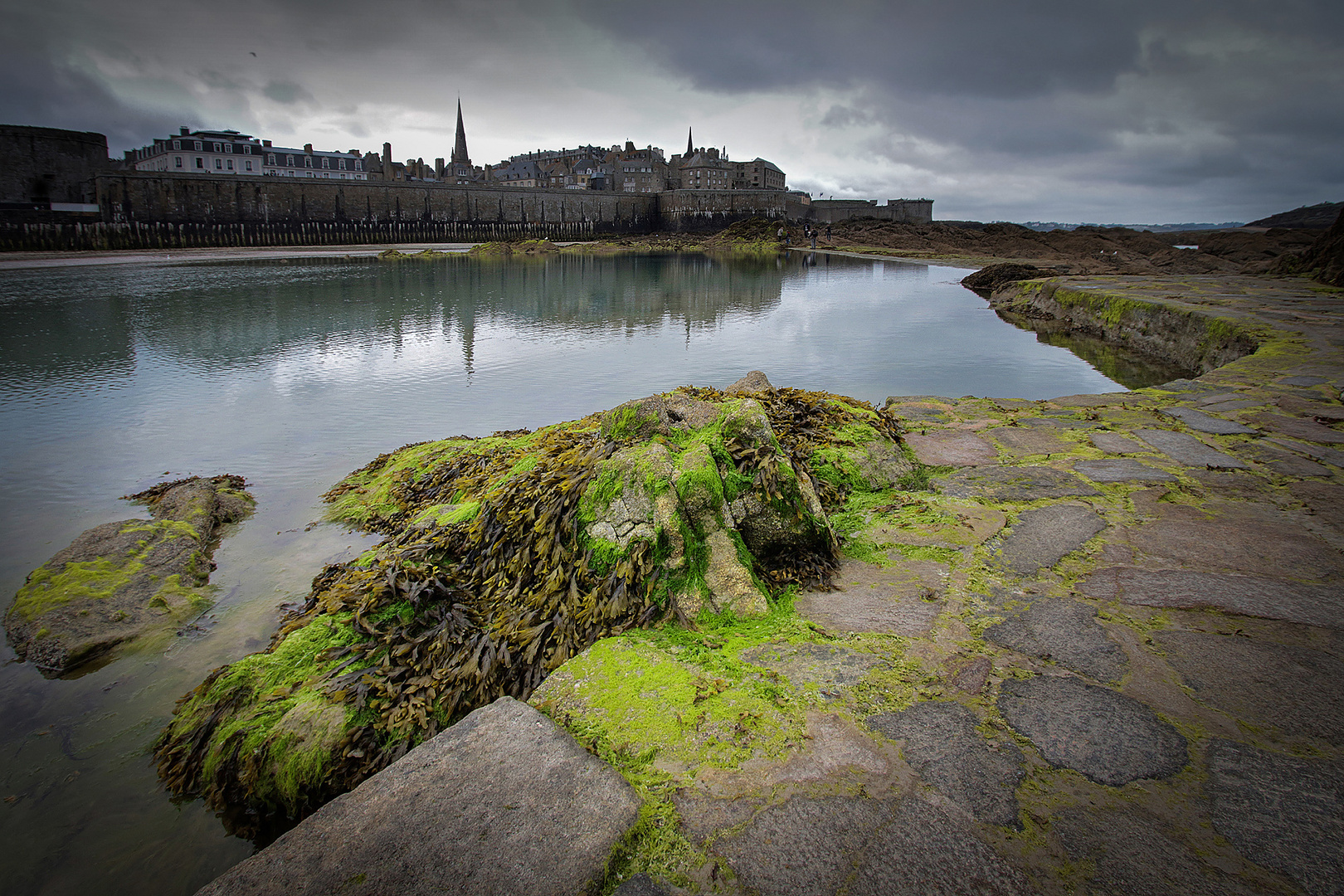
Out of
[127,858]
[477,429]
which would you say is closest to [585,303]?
[477,429]

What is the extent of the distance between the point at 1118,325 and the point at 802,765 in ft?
46.8

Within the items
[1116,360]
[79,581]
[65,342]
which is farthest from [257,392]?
[1116,360]

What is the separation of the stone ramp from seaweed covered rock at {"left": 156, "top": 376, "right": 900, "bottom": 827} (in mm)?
806

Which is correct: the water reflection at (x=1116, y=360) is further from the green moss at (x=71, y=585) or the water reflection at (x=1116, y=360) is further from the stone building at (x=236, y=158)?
the stone building at (x=236, y=158)

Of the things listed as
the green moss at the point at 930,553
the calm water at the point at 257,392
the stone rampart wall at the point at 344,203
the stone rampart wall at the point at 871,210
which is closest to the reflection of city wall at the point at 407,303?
the calm water at the point at 257,392

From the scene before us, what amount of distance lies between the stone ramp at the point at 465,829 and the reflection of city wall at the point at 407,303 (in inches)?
509

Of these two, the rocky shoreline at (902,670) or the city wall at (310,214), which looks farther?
the city wall at (310,214)

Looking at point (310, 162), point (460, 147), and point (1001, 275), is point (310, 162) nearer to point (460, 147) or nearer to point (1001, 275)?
point (460, 147)

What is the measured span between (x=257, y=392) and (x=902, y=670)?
11191 millimetres

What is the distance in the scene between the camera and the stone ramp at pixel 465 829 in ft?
5.02

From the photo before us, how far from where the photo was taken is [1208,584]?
2816 millimetres

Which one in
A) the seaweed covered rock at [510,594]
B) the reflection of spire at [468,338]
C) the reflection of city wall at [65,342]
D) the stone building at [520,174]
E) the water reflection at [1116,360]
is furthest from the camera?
the stone building at [520,174]

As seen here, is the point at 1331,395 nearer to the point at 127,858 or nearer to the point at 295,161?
the point at 127,858

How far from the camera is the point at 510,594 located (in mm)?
3348
